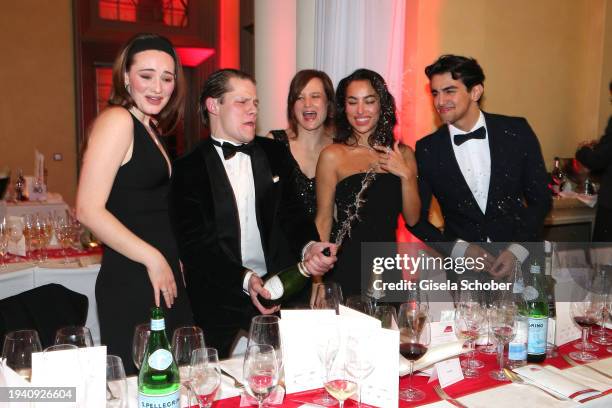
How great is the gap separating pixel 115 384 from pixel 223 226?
1124 mm

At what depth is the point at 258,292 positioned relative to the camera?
7.27ft

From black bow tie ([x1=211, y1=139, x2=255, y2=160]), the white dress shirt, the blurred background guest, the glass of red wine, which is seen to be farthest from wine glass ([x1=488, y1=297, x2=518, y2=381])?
the blurred background guest

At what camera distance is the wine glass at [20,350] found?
1.40 meters

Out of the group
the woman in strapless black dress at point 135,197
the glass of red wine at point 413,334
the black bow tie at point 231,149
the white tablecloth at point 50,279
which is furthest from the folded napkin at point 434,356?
the white tablecloth at point 50,279

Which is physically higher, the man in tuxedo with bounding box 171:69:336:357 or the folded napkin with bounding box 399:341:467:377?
the man in tuxedo with bounding box 171:69:336:357

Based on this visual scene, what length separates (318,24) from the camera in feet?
12.6

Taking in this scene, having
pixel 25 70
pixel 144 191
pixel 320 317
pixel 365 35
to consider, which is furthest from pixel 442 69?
pixel 25 70

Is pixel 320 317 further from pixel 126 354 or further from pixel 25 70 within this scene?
pixel 25 70

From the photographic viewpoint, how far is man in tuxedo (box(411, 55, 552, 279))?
2742 mm

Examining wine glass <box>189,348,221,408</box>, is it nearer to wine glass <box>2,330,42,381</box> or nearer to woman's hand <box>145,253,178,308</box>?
wine glass <box>2,330,42,381</box>

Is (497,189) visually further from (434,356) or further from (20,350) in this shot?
(20,350)

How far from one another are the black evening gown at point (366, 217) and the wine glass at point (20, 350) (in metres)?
1.62

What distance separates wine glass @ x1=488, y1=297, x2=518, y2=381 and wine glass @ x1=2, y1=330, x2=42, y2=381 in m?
1.22

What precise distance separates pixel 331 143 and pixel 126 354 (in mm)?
1553
